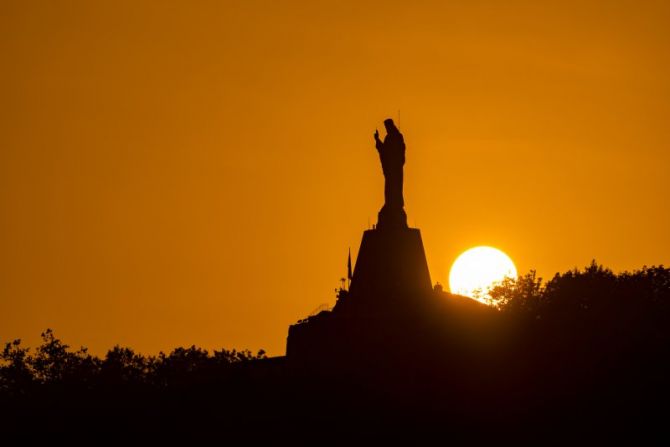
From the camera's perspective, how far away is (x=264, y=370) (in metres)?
66.0

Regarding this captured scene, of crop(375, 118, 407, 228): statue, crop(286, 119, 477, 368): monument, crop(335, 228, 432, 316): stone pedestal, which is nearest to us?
crop(286, 119, 477, 368): monument

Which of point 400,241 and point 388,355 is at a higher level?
point 400,241

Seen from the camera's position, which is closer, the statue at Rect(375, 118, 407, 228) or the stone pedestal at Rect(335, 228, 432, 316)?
the stone pedestal at Rect(335, 228, 432, 316)

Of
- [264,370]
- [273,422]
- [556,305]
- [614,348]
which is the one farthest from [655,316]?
[273,422]

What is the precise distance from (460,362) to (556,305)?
1229 cm

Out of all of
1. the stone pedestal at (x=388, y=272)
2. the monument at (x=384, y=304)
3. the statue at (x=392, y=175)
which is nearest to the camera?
the monument at (x=384, y=304)

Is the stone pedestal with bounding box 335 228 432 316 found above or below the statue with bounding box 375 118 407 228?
below

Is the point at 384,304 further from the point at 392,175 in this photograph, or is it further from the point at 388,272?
the point at 392,175

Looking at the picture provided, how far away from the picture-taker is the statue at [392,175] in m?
68.8

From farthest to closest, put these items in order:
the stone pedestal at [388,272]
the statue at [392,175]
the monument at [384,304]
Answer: the statue at [392,175]
the stone pedestal at [388,272]
the monument at [384,304]

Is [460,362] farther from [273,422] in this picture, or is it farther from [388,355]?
[273,422]

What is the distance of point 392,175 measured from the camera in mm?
69438

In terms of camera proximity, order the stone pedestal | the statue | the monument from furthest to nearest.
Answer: the statue → the stone pedestal → the monument

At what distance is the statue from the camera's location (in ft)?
226
